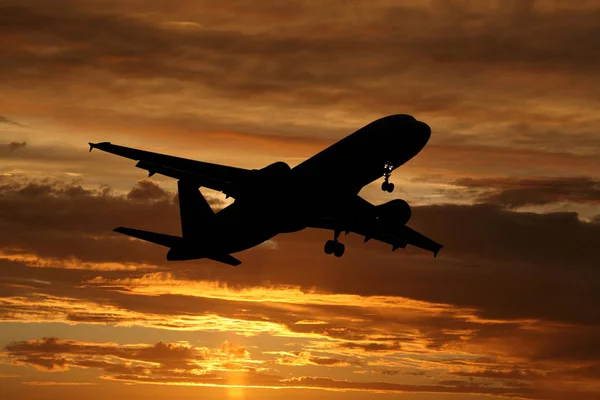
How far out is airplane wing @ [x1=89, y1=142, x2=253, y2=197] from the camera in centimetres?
8200

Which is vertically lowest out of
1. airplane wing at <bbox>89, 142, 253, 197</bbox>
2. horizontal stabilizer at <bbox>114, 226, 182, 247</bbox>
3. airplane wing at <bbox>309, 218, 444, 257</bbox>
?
horizontal stabilizer at <bbox>114, 226, 182, 247</bbox>

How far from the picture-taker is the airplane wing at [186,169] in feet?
269

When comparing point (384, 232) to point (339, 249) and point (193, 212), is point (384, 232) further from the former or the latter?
point (193, 212)

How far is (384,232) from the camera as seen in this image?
9275 centimetres

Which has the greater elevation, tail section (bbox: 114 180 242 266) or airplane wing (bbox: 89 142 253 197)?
airplane wing (bbox: 89 142 253 197)

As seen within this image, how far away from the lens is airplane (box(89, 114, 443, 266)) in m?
80.8

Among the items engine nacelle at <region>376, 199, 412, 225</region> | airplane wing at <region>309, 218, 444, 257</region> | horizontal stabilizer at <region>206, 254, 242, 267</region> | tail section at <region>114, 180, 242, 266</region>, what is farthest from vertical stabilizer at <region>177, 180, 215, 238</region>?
engine nacelle at <region>376, 199, 412, 225</region>

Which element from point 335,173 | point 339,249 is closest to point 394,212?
point 339,249

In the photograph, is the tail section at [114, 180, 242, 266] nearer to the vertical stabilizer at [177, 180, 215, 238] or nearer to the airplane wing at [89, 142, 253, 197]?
the vertical stabilizer at [177, 180, 215, 238]

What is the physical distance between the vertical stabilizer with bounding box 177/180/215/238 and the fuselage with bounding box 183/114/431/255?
12860mm

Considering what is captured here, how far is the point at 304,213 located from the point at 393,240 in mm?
15065

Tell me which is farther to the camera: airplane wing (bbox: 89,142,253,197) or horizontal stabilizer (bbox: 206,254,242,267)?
horizontal stabilizer (bbox: 206,254,242,267)

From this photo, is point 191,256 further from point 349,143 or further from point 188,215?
point 349,143

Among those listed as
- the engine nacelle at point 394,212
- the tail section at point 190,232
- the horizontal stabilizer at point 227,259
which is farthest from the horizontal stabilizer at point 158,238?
the engine nacelle at point 394,212
